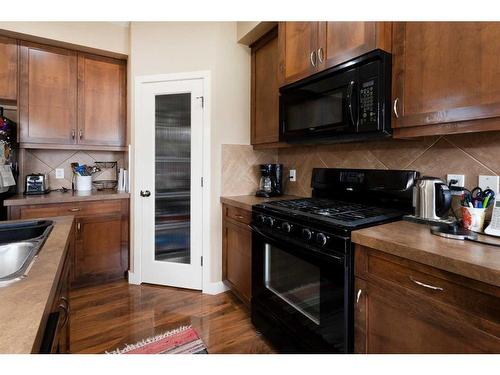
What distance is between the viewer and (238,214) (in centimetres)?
225

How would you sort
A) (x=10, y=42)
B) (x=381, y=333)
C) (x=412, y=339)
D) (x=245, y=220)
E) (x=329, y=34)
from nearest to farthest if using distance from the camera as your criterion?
1. (x=412, y=339)
2. (x=381, y=333)
3. (x=329, y=34)
4. (x=245, y=220)
5. (x=10, y=42)

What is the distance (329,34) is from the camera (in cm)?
162

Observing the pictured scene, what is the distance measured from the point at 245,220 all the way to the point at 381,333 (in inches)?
48.5

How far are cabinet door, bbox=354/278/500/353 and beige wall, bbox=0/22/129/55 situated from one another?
3.12m

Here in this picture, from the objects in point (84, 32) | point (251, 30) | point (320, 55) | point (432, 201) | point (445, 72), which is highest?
point (84, 32)

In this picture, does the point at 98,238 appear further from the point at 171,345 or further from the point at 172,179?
the point at 171,345

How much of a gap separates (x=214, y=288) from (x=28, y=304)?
6.56 feet

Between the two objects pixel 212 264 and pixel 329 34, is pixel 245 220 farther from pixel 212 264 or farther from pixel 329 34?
pixel 329 34

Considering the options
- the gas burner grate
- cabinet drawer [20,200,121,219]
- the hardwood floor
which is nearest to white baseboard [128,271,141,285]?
the hardwood floor

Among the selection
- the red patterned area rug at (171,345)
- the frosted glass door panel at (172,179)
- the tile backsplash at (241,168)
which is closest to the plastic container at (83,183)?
the frosted glass door panel at (172,179)

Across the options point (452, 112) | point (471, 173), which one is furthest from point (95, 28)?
point (471, 173)

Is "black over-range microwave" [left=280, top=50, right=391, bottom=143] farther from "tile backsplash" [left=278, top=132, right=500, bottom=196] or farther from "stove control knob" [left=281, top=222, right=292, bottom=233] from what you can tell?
"stove control knob" [left=281, top=222, right=292, bottom=233]

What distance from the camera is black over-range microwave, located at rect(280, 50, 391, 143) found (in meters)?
1.40

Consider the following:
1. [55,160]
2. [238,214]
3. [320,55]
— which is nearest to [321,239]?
[238,214]
